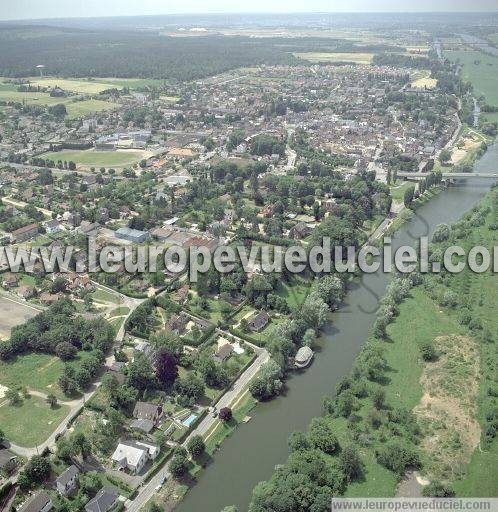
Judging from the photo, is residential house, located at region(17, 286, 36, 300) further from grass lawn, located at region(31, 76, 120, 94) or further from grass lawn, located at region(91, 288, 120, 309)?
grass lawn, located at region(31, 76, 120, 94)

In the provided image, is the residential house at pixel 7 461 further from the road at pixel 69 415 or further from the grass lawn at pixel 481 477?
the grass lawn at pixel 481 477

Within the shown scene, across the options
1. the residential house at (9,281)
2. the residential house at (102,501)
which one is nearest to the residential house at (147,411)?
the residential house at (102,501)

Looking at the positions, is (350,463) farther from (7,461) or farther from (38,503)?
(7,461)

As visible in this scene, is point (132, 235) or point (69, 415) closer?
point (69, 415)

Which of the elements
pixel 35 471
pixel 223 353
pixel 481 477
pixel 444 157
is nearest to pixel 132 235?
pixel 223 353

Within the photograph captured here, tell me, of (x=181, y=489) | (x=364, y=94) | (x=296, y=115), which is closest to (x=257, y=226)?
(x=181, y=489)

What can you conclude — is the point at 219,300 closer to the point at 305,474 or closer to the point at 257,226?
the point at 257,226
